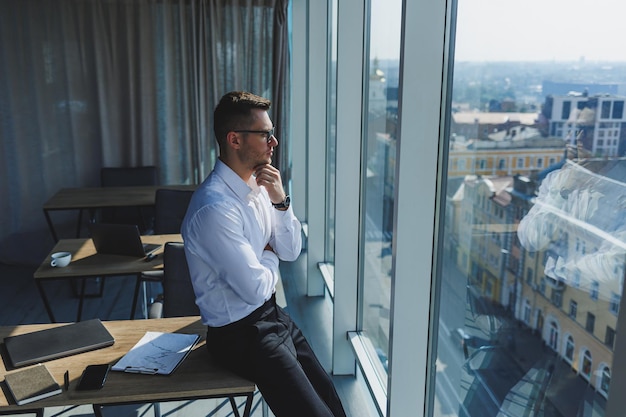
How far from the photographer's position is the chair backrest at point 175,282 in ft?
10.2

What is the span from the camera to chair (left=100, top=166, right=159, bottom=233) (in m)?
6.13

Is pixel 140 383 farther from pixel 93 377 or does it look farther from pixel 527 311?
pixel 527 311

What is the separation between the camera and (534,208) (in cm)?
163

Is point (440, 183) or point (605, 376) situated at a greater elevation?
point (440, 183)

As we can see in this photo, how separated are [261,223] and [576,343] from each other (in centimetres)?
137

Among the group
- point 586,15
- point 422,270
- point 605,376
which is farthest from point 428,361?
point 586,15

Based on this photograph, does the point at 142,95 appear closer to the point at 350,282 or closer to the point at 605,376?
the point at 350,282

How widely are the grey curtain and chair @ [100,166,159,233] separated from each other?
0.22 metres

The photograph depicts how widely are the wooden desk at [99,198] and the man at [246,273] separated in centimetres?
307

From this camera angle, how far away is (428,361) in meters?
2.53

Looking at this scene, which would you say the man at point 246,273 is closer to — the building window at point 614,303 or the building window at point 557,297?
the building window at point 557,297

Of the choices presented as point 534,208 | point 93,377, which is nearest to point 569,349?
point 534,208

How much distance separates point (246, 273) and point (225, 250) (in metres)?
0.11

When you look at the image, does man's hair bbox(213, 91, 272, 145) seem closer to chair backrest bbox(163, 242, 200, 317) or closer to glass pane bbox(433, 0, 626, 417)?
glass pane bbox(433, 0, 626, 417)
